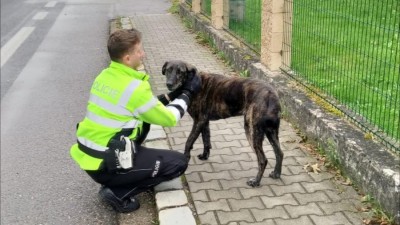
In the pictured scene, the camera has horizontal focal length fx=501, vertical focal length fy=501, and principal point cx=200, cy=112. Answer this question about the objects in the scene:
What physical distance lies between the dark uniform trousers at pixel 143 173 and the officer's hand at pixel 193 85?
0.61 meters

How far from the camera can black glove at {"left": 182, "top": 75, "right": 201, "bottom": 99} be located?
15.3 ft

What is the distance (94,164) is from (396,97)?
106 inches

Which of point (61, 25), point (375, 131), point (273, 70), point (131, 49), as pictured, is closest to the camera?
point (131, 49)

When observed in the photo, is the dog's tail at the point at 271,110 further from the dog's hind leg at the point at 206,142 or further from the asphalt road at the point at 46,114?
the asphalt road at the point at 46,114

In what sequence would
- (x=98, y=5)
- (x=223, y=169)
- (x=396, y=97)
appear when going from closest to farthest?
(x=396, y=97) < (x=223, y=169) < (x=98, y=5)

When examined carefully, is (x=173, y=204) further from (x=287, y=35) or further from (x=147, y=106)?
(x=287, y=35)

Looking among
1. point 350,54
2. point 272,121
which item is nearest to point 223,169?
point 272,121

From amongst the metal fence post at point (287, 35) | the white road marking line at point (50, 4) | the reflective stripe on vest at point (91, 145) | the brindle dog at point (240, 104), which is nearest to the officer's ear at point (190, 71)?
the brindle dog at point (240, 104)

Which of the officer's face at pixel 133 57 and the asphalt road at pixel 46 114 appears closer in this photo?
the officer's face at pixel 133 57

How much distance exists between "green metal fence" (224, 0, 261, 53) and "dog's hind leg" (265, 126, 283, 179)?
147 inches

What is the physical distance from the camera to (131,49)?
410 centimetres

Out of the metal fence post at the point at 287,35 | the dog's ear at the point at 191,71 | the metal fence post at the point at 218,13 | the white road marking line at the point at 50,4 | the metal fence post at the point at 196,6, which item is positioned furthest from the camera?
the white road marking line at the point at 50,4

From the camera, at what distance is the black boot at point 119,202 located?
14.5ft

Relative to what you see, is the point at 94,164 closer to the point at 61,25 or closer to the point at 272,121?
the point at 272,121
